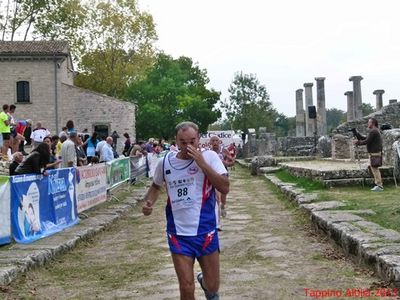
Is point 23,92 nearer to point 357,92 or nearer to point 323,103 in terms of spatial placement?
point 323,103

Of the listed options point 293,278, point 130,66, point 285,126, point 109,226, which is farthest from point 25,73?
point 285,126

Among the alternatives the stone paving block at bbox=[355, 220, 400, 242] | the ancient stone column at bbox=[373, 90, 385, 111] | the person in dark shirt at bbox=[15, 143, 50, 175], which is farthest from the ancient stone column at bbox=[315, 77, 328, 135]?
the stone paving block at bbox=[355, 220, 400, 242]

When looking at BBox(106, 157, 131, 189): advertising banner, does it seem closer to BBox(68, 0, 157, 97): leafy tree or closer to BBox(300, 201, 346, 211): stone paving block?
BBox(300, 201, 346, 211): stone paving block

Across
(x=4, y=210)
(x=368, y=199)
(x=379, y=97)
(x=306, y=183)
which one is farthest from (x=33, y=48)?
(x=4, y=210)

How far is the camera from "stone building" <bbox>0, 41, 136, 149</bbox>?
39.9 meters

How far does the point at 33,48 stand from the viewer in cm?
3997

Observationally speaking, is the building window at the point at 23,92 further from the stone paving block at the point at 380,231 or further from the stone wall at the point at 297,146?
the stone paving block at the point at 380,231

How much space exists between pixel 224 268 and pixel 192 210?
269cm

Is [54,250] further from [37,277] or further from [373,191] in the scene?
[373,191]

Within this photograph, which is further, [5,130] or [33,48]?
[33,48]

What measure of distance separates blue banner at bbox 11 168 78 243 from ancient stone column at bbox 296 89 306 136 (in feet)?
123

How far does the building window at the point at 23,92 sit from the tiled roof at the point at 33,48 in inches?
87.0

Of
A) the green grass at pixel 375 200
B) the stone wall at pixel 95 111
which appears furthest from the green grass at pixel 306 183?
the stone wall at pixel 95 111

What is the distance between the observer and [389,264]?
18.7 ft
